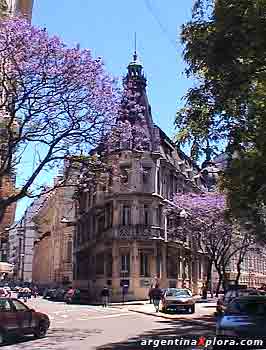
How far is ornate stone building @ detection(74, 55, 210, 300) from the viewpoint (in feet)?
173

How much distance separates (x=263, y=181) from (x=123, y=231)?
37.4 m

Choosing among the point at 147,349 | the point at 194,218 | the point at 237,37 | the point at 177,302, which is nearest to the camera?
the point at 237,37

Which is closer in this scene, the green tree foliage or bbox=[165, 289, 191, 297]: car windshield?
the green tree foliage

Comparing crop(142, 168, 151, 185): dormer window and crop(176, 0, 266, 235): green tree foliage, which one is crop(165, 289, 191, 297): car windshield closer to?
crop(176, 0, 266, 235): green tree foliage

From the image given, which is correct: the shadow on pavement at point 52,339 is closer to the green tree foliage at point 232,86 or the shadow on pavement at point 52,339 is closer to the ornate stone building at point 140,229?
the green tree foliage at point 232,86

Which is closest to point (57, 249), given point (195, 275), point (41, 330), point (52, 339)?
point (195, 275)

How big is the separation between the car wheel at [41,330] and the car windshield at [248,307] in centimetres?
710

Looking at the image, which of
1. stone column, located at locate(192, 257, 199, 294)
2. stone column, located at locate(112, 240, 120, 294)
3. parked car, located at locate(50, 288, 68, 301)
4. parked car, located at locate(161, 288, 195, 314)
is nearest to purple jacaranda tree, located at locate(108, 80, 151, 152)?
parked car, located at locate(161, 288, 195, 314)

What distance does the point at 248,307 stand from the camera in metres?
13.9

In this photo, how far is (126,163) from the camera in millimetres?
50688

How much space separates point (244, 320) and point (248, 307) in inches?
50.3

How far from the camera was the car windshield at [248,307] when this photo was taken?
535 inches

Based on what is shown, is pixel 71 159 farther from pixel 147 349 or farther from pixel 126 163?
pixel 126 163

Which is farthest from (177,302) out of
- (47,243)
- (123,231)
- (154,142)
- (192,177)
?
Answer: (47,243)
